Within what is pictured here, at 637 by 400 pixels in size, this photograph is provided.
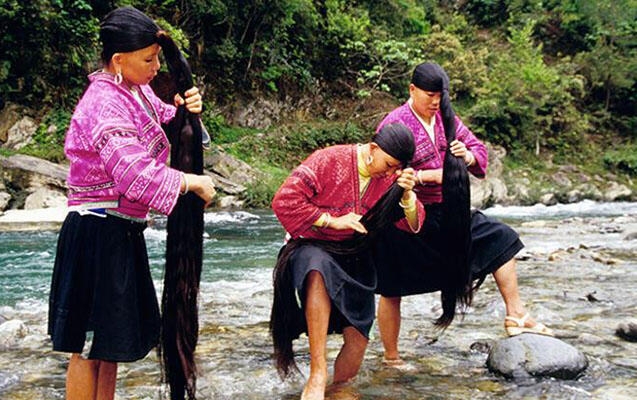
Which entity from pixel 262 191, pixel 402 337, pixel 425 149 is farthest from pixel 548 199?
pixel 425 149

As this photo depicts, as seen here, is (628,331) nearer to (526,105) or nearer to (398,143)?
(398,143)


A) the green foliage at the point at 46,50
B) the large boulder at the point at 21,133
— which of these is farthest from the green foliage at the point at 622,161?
the large boulder at the point at 21,133

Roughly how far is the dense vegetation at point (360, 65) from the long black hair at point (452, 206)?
1440cm

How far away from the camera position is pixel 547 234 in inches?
498

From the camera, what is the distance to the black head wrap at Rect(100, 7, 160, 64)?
7.95 ft

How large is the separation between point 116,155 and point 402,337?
9.65 ft

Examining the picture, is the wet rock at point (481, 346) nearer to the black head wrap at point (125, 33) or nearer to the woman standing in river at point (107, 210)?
the woman standing in river at point (107, 210)

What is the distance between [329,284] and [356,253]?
0.33m

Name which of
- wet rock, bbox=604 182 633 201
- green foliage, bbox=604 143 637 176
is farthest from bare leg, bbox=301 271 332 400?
green foliage, bbox=604 143 637 176

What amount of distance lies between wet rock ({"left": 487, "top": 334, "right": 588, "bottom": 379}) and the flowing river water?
0.19 feet

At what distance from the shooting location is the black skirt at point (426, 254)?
369 centimetres

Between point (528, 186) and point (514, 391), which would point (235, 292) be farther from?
point (528, 186)

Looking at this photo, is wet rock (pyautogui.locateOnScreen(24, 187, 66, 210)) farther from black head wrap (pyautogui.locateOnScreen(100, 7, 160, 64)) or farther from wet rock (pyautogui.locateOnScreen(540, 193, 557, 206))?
wet rock (pyautogui.locateOnScreen(540, 193, 557, 206))

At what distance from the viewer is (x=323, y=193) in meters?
3.20
